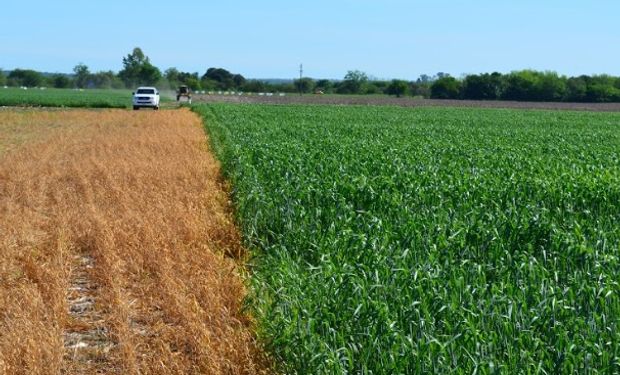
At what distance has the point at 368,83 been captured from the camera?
144 m

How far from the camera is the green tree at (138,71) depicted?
141 meters

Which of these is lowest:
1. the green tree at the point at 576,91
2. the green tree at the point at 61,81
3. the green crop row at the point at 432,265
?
the green tree at the point at 61,81

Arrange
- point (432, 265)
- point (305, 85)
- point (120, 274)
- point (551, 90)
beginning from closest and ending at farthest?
point (432, 265) < point (120, 274) < point (551, 90) < point (305, 85)

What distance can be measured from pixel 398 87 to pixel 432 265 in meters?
128

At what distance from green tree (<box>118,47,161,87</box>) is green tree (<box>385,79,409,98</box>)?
37.9 meters

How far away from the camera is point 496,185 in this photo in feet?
39.1

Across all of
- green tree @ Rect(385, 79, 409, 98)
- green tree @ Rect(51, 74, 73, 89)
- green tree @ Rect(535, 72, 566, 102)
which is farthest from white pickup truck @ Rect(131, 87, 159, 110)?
green tree @ Rect(51, 74, 73, 89)

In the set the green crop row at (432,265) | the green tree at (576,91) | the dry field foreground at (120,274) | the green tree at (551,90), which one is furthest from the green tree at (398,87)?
the green crop row at (432,265)

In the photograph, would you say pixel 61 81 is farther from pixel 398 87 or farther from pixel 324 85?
pixel 398 87

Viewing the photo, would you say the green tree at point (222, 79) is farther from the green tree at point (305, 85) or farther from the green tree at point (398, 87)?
the green tree at point (398, 87)

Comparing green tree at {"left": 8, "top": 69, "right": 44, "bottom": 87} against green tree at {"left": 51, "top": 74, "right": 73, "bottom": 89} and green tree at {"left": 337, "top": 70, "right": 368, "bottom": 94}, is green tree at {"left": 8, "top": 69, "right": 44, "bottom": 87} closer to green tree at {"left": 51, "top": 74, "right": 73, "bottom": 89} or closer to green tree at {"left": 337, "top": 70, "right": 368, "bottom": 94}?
green tree at {"left": 51, "top": 74, "right": 73, "bottom": 89}

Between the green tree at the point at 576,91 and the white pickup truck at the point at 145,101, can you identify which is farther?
the green tree at the point at 576,91

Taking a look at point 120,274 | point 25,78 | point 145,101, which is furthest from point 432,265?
point 25,78

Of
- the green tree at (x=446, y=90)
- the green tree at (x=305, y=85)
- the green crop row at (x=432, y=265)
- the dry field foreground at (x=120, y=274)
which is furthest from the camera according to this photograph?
the green tree at (x=305, y=85)
